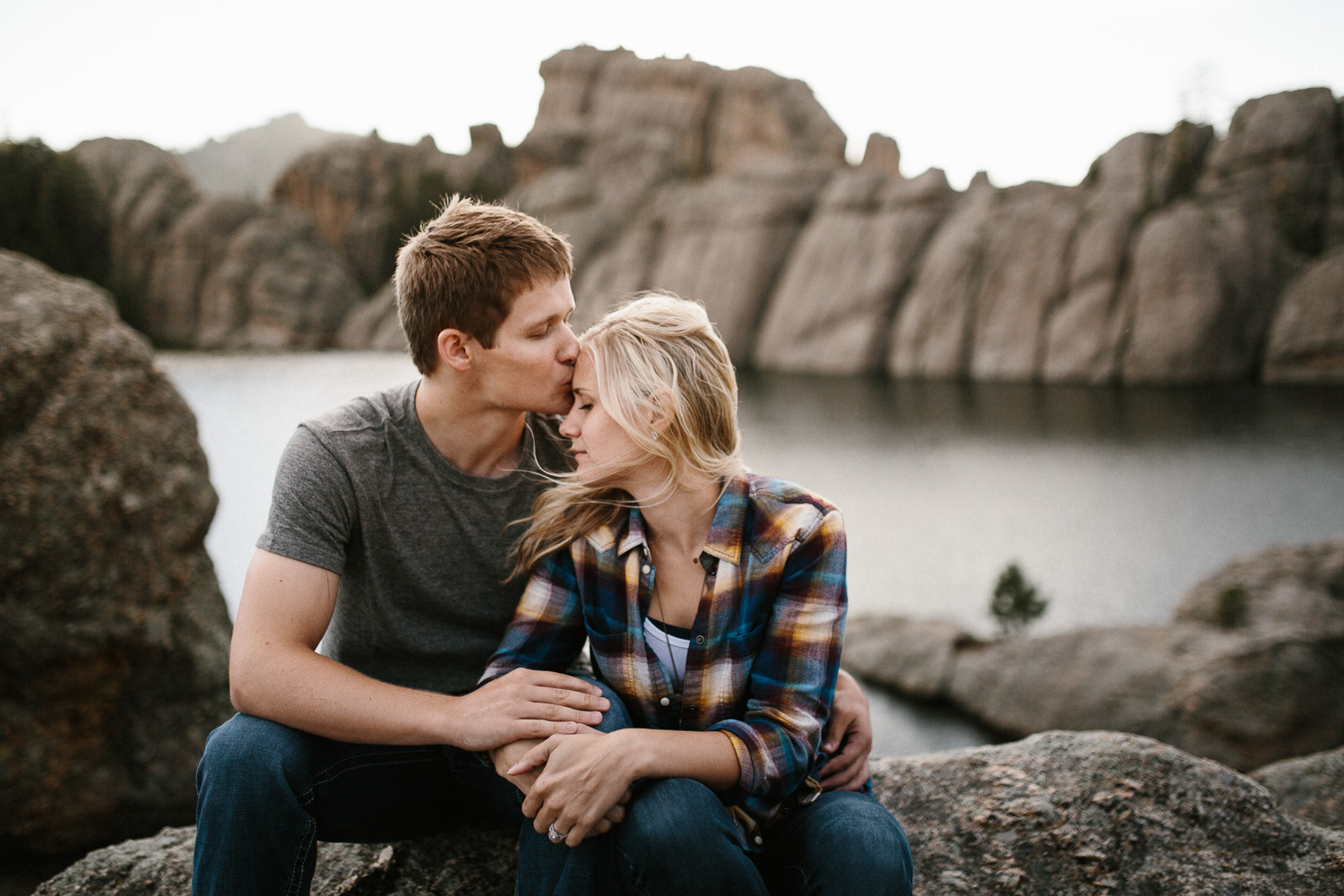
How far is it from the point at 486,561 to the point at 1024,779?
1.83 m

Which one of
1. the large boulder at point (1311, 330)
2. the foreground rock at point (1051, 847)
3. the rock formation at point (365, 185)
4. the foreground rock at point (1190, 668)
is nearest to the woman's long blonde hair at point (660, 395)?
the foreground rock at point (1051, 847)

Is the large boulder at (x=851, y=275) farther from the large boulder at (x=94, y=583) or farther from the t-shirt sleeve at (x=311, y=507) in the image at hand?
the t-shirt sleeve at (x=311, y=507)

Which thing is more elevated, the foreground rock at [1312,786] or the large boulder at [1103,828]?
the large boulder at [1103,828]

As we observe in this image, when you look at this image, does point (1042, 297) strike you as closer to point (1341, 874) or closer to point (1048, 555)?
point (1048, 555)

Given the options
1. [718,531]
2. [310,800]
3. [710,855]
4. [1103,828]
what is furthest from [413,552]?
[1103,828]

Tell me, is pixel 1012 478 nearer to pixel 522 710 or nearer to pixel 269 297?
pixel 522 710

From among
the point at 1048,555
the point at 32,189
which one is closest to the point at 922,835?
the point at 1048,555

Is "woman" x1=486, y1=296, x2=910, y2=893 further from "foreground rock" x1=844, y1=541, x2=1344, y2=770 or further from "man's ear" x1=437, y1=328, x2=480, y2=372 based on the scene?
"foreground rock" x1=844, y1=541, x2=1344, y2=770

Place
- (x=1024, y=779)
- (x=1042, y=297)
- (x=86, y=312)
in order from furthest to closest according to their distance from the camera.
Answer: (x=1042, y=297) < (x=86, y=312) < (x=1024, y=779)

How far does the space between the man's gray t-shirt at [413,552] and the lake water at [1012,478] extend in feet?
32.5

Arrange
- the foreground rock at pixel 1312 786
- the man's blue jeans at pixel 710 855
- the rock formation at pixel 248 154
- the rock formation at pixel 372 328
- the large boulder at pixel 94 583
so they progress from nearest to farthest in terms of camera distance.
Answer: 1. the man's blue jeans at pixel 710 855
2. the foreground rock at pixel 1312 786
3. the large boulder at pixel 94 583
4. the rock formation at pixel 372 328
5. the rock formation at pixel 248 154

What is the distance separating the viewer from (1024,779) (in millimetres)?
2617

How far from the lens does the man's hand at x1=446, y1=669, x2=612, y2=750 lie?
1840mm

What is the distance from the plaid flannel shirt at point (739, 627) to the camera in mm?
1851
